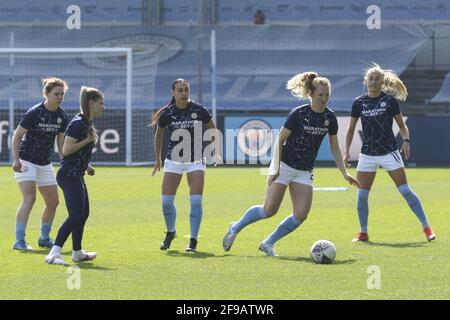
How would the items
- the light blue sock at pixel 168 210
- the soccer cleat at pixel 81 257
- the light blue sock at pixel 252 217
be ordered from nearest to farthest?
the soccer cleat at pixel 81 257 < the light blue sock at pixel 252 217 < the light blue sock at pixel 168 210

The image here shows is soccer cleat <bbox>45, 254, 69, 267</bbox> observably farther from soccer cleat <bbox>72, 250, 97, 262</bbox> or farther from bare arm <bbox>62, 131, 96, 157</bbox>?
bare arm <bbox>62, 131, 96, 157</bbox>

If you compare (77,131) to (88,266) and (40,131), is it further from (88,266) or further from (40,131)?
(40,131)

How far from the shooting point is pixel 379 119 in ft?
46.1

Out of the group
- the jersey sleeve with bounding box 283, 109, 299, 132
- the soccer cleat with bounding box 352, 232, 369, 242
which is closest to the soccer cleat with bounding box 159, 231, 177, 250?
the jersey sleeve with bounding box 283, 109, 299, 132

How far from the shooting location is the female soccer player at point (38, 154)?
12.6 meters

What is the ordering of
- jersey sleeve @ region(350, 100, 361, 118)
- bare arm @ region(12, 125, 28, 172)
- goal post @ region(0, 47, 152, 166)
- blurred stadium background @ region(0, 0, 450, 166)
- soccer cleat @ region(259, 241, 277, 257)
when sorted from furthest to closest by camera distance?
1. blurred stadium background @ region(0, 0, 450, 166)
2. goal post @ region(0, 47, 152, 166)
3. jersey sleeve @ region(350, 100, 361, 118)
4. bare arm @ region(12, 125, 28, 172)
5. soccer cleat @ region(259, 241, 277, 257)

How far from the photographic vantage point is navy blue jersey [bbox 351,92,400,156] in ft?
46.0

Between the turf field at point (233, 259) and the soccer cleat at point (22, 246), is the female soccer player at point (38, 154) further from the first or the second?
the turf field at point (233, 259)

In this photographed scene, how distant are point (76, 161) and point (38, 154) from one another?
1738 millimetres

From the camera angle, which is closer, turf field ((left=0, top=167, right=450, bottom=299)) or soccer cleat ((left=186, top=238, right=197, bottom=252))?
turf field ((left=0, top=167, right=450, bottom=299))

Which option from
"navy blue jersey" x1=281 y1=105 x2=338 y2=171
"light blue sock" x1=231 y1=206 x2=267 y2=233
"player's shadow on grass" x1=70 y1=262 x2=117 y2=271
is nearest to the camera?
"player's shadow on grass" x1=70 y1=262 x2=117 y2=271

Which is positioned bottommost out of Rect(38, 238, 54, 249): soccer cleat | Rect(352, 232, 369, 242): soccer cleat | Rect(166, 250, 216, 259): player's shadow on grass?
Rect(352, 232, 369, 242): soccer cleat

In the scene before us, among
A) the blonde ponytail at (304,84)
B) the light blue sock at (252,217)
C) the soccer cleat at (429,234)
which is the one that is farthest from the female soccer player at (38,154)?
the soccer cleat at (429,234)
